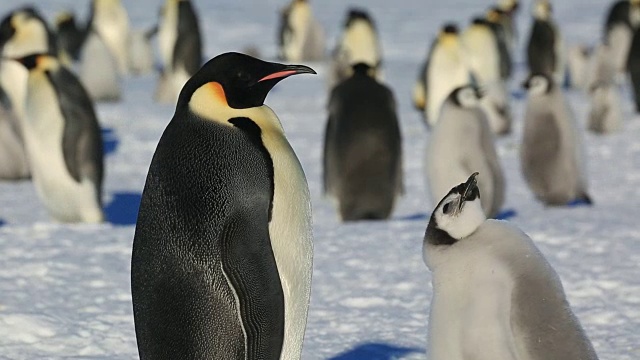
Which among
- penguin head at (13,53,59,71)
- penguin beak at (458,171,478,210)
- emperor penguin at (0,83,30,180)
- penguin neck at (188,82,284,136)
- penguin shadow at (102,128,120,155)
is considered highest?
penguin neck at (188,82,284,136)

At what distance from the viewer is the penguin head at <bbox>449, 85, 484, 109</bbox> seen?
22.9 feet

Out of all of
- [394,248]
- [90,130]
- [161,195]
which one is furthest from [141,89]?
[161,195]

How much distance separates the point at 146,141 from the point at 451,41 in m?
4.31

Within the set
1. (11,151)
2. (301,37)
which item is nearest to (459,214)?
(11,151)

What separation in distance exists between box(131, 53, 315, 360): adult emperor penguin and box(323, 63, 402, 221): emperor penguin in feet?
15.5

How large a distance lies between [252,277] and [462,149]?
4.29 meters

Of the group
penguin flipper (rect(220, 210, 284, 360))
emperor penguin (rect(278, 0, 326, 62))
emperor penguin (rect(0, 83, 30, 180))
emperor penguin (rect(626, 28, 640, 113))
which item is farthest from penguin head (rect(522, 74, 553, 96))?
emperor penguin (rect(278, 0, 326, 62))

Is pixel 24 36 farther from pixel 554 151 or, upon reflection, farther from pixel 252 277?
pixel 252 277

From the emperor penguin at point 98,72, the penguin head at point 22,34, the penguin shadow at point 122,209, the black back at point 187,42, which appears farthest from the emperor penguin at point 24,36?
the black back at point 187,42

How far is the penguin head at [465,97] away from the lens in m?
6.98

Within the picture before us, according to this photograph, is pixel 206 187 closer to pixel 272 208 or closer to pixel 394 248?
pixel 272 208

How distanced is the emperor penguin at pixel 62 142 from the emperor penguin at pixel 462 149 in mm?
2209

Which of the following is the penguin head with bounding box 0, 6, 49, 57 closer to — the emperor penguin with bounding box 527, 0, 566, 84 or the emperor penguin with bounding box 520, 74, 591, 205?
the emperor penguin with bounding box 520, 74, 591, 205

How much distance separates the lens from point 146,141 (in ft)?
36.7
